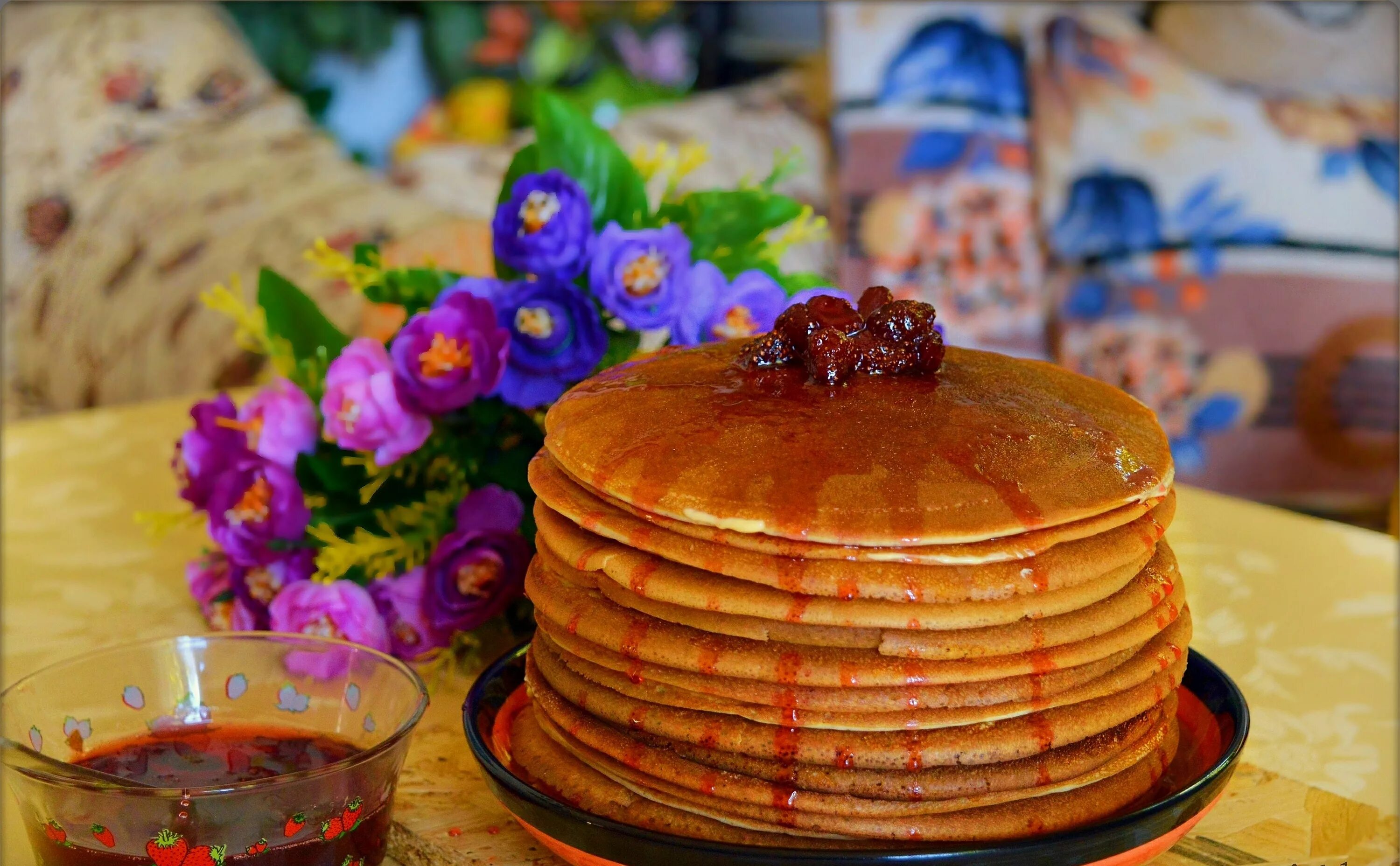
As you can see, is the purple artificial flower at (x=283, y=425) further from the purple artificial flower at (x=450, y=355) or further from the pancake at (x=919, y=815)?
the pancake at (x=919, y=815)

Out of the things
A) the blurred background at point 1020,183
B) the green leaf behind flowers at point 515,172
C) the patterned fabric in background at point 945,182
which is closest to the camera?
the green leaf behind flowers at point 515,172

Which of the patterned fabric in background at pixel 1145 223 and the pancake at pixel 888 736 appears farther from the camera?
the patterned fabric in background at pixel 1145 223

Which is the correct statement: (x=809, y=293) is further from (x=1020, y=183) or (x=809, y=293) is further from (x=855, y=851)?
(x=1020, y=183)

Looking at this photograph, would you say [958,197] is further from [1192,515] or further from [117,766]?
[117,766]

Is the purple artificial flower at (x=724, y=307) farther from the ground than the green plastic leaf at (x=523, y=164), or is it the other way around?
the green plastic leaf at (x=523, y=164)

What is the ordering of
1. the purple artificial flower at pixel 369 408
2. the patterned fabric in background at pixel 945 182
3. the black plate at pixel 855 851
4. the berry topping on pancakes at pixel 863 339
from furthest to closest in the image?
the patterned fabric in background at pixel 945 182, the purple artificial flower at pixel 369 408, the berry topping on pancakes at pixel 863 339, the black plate at pixel 855 851

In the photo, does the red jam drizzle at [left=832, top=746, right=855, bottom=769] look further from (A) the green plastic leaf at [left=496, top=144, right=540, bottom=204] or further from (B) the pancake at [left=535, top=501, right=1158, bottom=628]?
(A) the green plastic leaf at [left=496, top=144, right=540, bottom=204]

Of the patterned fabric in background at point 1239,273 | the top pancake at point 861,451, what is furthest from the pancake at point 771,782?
the patterned fabric in background at point 1239,273

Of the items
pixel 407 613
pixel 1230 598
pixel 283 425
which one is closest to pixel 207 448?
pixel 283 425
